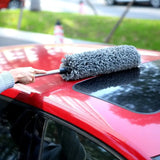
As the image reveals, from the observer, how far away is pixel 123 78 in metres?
1.79

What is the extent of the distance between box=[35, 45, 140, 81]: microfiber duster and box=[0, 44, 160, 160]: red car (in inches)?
1.6

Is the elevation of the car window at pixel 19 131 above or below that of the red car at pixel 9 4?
above

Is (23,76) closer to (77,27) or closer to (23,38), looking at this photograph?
(23,38)

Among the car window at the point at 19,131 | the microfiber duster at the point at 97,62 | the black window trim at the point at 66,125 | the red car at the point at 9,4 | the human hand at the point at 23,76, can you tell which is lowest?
the red car at the point at 9,4

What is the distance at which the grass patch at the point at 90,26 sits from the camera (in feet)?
27.2

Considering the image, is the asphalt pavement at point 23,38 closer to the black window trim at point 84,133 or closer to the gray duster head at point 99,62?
the gray duster head at point 99,62

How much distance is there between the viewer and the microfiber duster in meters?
1.75

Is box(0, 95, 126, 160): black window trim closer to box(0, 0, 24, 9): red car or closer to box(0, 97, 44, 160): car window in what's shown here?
box(0, 97, 44, 160): car window

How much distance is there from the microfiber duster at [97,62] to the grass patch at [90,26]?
5.37m

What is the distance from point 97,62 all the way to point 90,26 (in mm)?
8692

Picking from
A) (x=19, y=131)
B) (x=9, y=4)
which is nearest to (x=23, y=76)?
(x=19, y=131)

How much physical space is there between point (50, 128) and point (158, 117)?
0.55 meters

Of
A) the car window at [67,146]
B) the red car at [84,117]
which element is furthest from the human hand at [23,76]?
the car window at [67,146]

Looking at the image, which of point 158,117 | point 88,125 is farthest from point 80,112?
point 158,117
